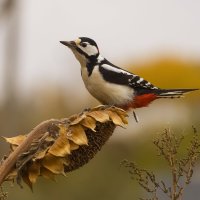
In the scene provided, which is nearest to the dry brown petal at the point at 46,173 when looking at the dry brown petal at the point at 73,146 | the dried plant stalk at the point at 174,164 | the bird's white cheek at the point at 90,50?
the dry brown petal at the point at 73,146

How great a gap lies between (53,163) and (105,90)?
3.76 ft

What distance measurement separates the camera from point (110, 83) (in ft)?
14.1

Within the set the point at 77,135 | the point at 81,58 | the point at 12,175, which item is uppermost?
the point at 81,58

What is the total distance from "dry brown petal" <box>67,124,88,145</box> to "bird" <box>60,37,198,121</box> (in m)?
0.94

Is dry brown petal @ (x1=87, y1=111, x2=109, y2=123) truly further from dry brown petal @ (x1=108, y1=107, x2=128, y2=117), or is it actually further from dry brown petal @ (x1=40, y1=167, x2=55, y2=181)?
dry brown petal @ (x1=40, y1=167, x2=55, y2=181)

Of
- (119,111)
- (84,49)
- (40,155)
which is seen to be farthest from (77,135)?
(84,49)

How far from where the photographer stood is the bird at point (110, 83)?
13.7 feet

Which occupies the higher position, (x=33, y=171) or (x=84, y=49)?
(x=84, y=49)

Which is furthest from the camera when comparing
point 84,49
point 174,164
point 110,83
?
point 110,83

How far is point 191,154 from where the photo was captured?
306 centimetres

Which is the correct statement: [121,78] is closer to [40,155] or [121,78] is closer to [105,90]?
[105,90]

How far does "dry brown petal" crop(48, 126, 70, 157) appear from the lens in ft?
10.2

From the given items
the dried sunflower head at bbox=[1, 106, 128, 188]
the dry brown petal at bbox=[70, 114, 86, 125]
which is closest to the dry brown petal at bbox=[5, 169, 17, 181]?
the dried sunflower head at bbox=[1, 106, 128, 188]

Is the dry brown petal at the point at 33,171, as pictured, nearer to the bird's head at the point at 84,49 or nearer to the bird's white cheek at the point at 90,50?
the bird's head at the point at 84,49
